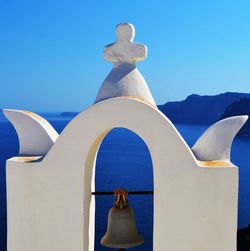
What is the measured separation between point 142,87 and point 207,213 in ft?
3.98

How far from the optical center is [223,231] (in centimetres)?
350

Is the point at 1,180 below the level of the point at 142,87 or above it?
below

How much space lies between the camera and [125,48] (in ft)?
12.4

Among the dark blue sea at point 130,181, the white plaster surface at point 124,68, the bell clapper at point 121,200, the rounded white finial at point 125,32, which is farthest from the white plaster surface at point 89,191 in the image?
the dark blue sea at point 130,181

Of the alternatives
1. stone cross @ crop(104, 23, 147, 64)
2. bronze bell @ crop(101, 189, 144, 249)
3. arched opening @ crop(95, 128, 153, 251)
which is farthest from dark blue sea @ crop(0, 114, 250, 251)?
stone cross @ crop(104, 23, 147, 64)

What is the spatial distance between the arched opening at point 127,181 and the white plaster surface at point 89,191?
20293 mm

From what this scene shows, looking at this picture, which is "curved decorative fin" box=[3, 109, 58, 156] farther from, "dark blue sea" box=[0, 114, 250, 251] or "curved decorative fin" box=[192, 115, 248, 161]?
"dark blue sea" box=[0, 114, 250, 251]

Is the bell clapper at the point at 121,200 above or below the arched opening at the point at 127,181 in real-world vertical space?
above

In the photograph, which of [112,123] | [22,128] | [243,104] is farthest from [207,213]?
[243,104]

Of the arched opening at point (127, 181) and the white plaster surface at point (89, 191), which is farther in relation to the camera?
the arched opening at point (127, 181)

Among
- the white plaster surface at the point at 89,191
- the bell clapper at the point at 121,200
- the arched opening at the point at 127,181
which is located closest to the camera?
the white plaster surface at the point at 89,191

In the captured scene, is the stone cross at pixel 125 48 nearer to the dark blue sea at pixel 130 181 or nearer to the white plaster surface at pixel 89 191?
the white plaster surface at pixel 89 191

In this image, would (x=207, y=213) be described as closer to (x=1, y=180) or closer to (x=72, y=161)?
(x=72, y=161)

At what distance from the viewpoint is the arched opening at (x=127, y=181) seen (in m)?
27.5
